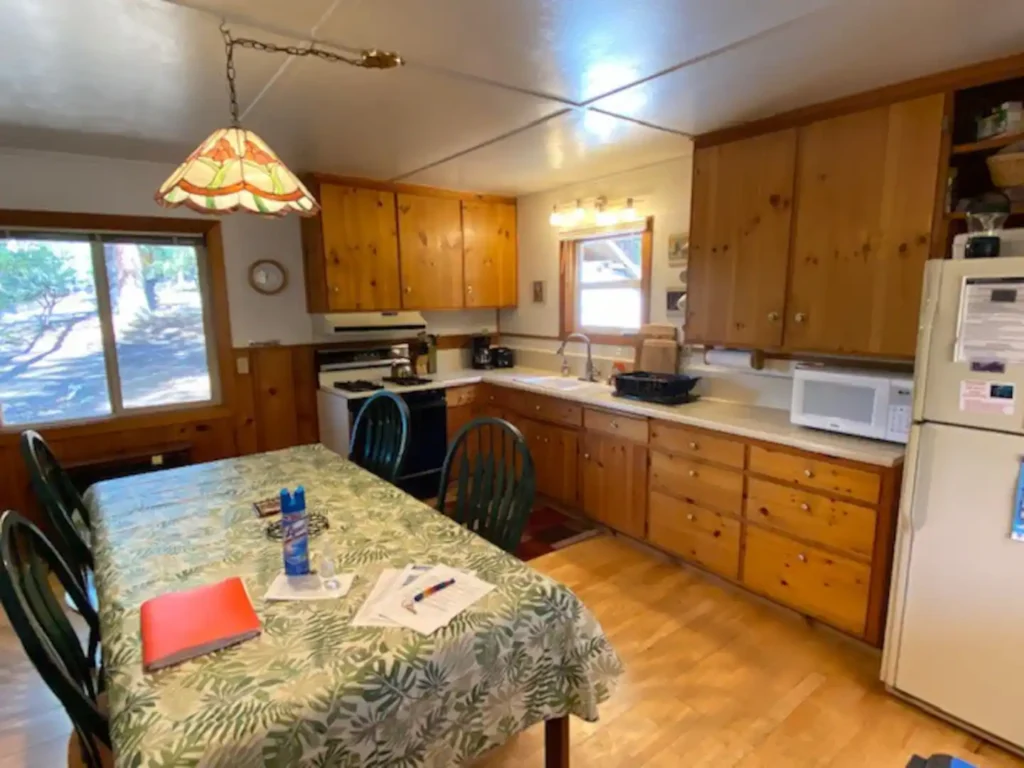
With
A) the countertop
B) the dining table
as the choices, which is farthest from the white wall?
the dining table

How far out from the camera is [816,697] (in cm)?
207

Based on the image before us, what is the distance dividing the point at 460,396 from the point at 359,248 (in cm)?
125

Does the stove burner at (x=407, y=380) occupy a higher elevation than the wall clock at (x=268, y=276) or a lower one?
lower

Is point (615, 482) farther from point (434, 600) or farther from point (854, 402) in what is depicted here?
point (434, 600)

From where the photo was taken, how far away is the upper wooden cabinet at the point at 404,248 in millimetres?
3639

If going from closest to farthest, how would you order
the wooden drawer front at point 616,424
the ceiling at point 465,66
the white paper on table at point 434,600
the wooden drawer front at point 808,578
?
the white paper on table at point 434,600, the ceiling at point 465,66, the wooden drawer front at point 808,578, the wooden drawer front at point 616,424

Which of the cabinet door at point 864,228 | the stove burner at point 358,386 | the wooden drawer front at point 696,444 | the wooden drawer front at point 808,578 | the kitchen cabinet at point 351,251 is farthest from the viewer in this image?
the stove burner at point 358,386

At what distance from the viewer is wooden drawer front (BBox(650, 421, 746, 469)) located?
261cm

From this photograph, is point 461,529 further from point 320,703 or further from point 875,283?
point 875,283

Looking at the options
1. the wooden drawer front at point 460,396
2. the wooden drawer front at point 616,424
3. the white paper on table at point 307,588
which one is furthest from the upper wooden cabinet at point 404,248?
the white paper on table at point 307,588

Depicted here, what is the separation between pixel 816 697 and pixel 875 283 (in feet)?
Result: 5.32

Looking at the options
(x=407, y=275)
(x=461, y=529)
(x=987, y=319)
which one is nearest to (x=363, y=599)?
(x=461, y=529)

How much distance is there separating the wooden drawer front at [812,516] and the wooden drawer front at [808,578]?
62 millimetres

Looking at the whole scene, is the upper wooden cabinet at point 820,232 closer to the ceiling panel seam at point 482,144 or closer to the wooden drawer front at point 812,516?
the wooden drawer front at point 812,516
